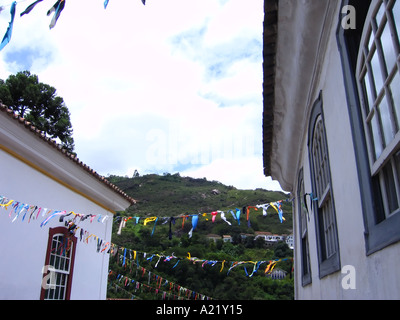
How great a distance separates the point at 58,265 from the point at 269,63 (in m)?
6.22

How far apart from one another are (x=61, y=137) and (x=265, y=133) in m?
15.1

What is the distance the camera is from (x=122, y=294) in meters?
22.1

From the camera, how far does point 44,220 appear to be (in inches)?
294

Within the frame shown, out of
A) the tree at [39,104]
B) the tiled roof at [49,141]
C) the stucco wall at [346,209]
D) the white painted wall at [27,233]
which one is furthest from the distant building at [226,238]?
the stucco wall at [346,209]

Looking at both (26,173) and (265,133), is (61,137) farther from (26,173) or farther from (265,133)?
(265,133)

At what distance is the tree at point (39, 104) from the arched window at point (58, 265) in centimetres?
1070

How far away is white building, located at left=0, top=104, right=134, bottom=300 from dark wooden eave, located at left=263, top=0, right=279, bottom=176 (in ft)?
12.8

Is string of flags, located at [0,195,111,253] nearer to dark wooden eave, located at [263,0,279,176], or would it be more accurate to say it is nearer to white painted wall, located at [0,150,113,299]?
white painted wall, located at [0,150,113,299]

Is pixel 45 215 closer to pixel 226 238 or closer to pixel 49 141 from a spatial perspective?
pixel 49 141

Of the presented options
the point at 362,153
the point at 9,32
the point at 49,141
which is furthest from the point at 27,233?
the point at 362,153

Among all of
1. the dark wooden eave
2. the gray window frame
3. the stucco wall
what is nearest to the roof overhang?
the dark wooden eave

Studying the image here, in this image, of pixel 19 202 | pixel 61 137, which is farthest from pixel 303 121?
pixel 61 137

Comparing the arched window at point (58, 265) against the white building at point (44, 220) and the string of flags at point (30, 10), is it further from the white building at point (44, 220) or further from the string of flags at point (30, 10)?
the string of flags at point (30, 10)

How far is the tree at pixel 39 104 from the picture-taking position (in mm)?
17844
